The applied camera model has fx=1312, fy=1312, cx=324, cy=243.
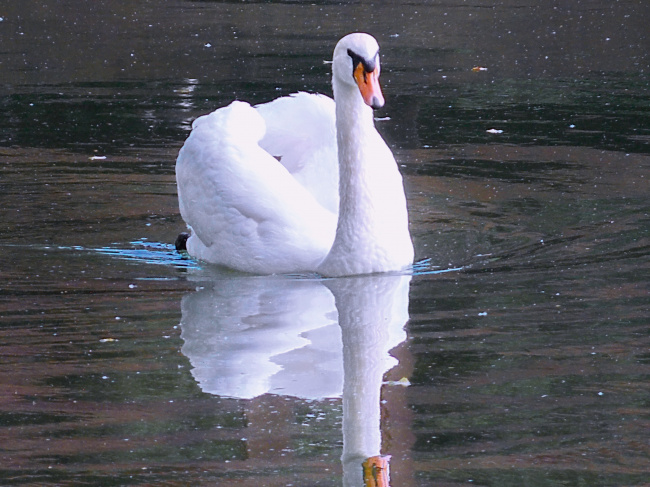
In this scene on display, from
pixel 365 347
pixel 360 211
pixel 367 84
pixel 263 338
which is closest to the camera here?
pixel 365 347

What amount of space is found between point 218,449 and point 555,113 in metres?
7.77

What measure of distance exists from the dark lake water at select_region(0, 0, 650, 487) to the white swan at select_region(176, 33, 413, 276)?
155 millimetres

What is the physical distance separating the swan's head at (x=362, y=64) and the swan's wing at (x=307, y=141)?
108cm

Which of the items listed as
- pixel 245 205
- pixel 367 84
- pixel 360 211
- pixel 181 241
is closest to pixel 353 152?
pixel 360 211

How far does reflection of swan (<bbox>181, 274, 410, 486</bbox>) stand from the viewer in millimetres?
5062

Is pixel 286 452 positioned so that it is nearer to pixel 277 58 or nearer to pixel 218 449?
pixel 218 449

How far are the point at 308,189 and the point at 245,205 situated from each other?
0.85 meters

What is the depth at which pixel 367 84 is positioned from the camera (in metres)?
6.55

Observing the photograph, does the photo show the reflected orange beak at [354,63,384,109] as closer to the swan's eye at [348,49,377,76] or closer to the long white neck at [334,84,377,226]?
the swan's eye at [348,49,377,76]

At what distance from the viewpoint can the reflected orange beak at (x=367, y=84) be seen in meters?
6.47

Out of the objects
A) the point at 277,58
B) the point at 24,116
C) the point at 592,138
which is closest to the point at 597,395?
the point at 592,138

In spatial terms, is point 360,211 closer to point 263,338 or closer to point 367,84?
point 367,84

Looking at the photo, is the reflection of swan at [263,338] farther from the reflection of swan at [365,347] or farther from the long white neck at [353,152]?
the long white neck at [353,152]

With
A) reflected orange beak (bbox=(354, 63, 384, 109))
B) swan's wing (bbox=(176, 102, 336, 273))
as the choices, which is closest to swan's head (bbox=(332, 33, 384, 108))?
reflected orange beak (bbox=(354, 63, 384, 109))
